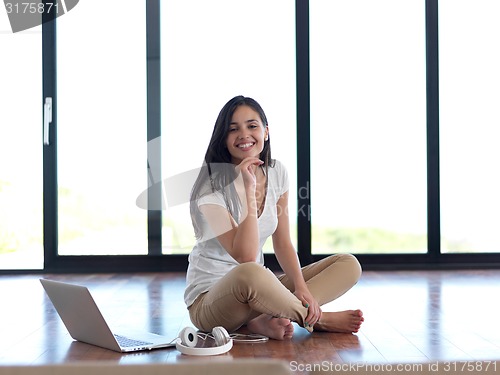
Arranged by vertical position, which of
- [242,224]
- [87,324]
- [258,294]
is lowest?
[87,324]

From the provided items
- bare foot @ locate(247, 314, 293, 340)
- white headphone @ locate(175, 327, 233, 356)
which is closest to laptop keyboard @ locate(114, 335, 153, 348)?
white headphone @ locate(175, 327, 233, 356)

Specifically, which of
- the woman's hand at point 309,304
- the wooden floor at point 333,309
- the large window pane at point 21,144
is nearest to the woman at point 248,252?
the woman's hand at point 309,304

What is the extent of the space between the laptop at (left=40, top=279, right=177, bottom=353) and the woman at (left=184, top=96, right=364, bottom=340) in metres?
0.22

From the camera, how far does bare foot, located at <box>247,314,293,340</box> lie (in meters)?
2.82

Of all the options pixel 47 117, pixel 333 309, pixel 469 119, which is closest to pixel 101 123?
pixel 47 117

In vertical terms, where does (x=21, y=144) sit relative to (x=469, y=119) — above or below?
below

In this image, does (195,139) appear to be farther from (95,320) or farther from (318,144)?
(95,320)

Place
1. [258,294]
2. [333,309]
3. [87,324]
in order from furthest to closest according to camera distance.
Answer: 1. [333,309]
2. [87,324]
3. [258,294]

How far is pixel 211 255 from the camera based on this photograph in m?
2.90

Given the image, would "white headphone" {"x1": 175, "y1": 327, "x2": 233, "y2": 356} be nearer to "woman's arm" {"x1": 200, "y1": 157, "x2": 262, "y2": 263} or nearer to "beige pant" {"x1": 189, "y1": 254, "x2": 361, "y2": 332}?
"beige pant" {"x1": 189, "y1": 254, "x2": 361, "y2": 332}

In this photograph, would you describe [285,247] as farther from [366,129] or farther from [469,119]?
[469,119]

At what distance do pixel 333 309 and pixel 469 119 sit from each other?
2.24m

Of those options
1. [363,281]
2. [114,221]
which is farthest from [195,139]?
[363,281]

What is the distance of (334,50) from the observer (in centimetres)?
521
